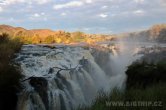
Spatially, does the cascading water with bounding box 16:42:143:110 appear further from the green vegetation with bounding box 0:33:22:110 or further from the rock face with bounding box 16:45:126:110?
A: the green vegetation with bounding box 0:33:22:110

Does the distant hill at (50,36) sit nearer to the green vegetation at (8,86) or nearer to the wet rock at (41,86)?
the wet rock at (41,86)

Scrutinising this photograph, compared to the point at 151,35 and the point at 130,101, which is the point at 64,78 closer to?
the point at 130,101

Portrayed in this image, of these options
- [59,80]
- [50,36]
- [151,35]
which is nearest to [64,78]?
[59,80]

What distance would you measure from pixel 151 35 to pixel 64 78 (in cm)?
3755

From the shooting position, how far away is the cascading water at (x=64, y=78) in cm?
1633

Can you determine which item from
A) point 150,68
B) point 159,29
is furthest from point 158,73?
point 159,29

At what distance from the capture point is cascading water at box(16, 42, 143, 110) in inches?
643

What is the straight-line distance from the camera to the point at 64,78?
63.9ft

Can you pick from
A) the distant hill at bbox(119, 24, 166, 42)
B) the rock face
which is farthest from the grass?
the distant hill at bbox(119, 24, 166, 42)

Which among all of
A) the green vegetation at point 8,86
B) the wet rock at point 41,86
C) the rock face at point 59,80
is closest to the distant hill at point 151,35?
the rock face at point 59,80

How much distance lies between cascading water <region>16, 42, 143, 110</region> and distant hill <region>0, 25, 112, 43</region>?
59.6 ft

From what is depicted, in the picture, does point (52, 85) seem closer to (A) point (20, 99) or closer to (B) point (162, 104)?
(A) point (20, 99)

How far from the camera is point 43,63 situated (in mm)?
22484

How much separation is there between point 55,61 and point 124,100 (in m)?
12.9
